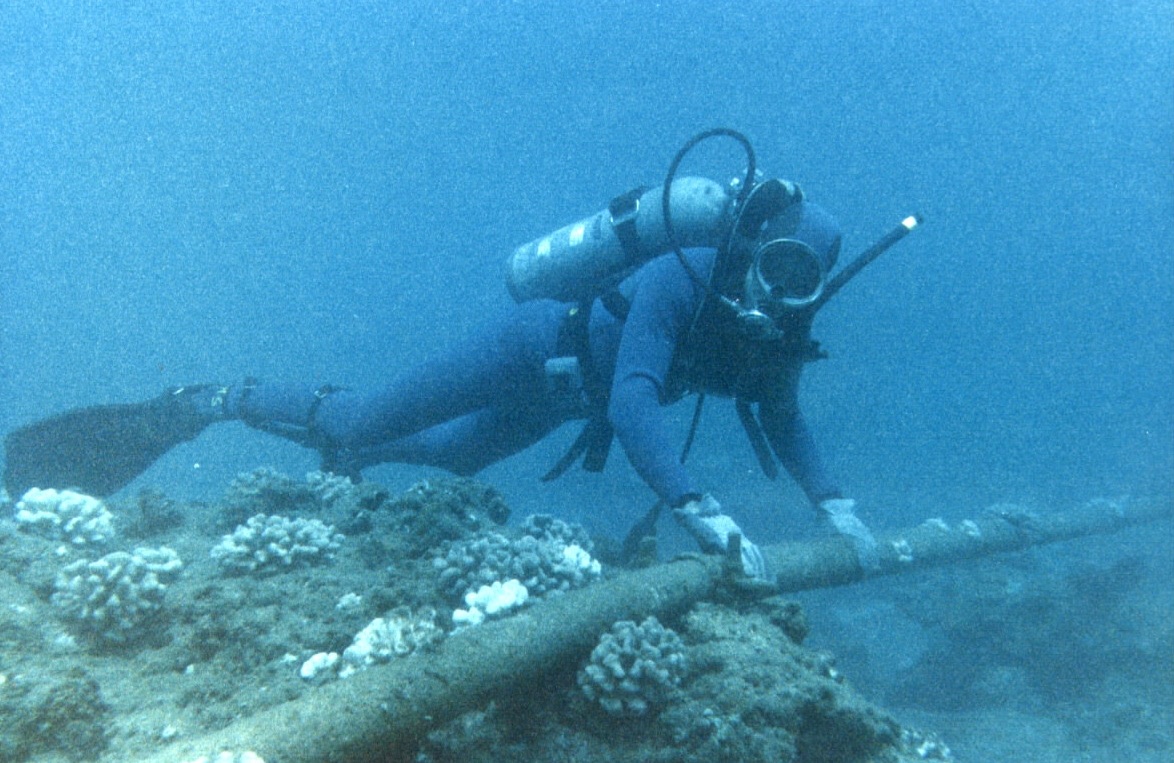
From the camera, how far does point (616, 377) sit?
4.92 meters

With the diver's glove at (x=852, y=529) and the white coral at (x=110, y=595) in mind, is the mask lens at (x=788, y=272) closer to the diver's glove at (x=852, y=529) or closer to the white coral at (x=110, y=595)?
the diver's glove at (x=852, y=529)

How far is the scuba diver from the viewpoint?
4.87m

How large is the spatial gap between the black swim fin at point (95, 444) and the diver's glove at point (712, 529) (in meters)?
5.48

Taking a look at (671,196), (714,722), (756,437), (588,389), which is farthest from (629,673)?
(671,196)

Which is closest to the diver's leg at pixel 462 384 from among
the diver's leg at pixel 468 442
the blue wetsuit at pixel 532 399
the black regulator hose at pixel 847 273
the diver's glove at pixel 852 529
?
the blue wetsuit at pixel 532 399

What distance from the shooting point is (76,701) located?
8.57 feet

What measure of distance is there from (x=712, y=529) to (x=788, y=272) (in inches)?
81.4

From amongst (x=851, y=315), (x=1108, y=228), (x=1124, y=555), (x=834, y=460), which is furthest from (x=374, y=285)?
(x=1108, y=228)

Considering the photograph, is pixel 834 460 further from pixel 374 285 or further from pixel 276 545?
pixel 374 285

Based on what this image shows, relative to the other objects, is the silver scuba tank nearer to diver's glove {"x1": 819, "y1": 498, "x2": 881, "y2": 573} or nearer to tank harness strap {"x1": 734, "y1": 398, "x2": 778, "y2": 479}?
tank harness strap {"x1": 734, "y1": 398, "x2": 778, "y2": 479}

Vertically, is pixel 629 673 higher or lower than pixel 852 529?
lower

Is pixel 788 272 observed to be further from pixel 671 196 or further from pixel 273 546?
pixel 273 546

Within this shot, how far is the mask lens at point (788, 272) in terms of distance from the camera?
482cm

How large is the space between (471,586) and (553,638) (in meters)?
1.04
